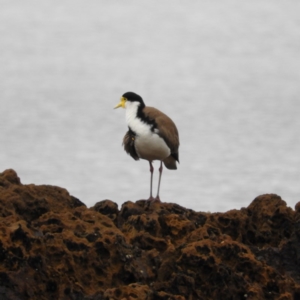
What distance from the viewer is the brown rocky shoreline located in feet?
24.4

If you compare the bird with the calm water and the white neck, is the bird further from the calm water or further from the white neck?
the calm water

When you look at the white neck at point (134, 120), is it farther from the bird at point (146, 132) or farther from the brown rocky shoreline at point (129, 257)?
the brown rocky shoreline at point (129, 257)

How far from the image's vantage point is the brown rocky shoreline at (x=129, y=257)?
7449 millimetres

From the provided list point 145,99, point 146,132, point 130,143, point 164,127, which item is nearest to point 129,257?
point 146,132

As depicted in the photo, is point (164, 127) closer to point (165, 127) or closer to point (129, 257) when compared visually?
point (165, 127)

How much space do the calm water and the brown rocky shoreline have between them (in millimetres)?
18375

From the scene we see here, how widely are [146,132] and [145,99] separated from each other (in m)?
37.0

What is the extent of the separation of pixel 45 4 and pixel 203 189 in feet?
206

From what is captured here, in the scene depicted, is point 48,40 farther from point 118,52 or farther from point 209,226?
point 209,226

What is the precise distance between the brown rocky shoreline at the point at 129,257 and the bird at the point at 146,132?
11.4 ft

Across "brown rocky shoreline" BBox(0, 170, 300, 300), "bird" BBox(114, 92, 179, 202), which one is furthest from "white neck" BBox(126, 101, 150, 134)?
"brown rocky shoreline" BBox(0, 170, 300, 300)

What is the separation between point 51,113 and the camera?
47375mm

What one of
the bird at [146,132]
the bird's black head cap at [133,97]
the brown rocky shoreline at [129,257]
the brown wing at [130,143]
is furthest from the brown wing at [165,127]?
the brown rocky shoreline at [129,257]

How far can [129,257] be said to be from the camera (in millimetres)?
8000
